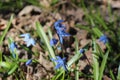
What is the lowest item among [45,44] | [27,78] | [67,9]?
[27,78]

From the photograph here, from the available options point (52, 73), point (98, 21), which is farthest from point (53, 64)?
point (98, 21)

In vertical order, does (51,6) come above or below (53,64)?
above

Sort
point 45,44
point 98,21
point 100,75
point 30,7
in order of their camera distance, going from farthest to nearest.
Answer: point 30,7 < point 98,21 < point 45,44 < point 100,75

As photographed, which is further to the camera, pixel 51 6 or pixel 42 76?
pixel 51 6

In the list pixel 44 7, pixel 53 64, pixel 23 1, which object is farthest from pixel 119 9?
pixel 53 64

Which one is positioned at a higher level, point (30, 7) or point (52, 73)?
point (30, 7)

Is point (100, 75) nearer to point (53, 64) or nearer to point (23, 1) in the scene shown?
point (53, 64)

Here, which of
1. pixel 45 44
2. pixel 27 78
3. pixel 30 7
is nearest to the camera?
pixel 27 78

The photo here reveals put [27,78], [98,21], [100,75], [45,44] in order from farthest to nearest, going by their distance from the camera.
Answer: [98,21], [45,44], [27,78], [100,75]

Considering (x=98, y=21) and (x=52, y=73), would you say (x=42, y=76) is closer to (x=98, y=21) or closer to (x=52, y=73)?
(x=52, y=73)

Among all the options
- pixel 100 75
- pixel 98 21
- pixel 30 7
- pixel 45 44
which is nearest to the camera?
pixel 100 75
